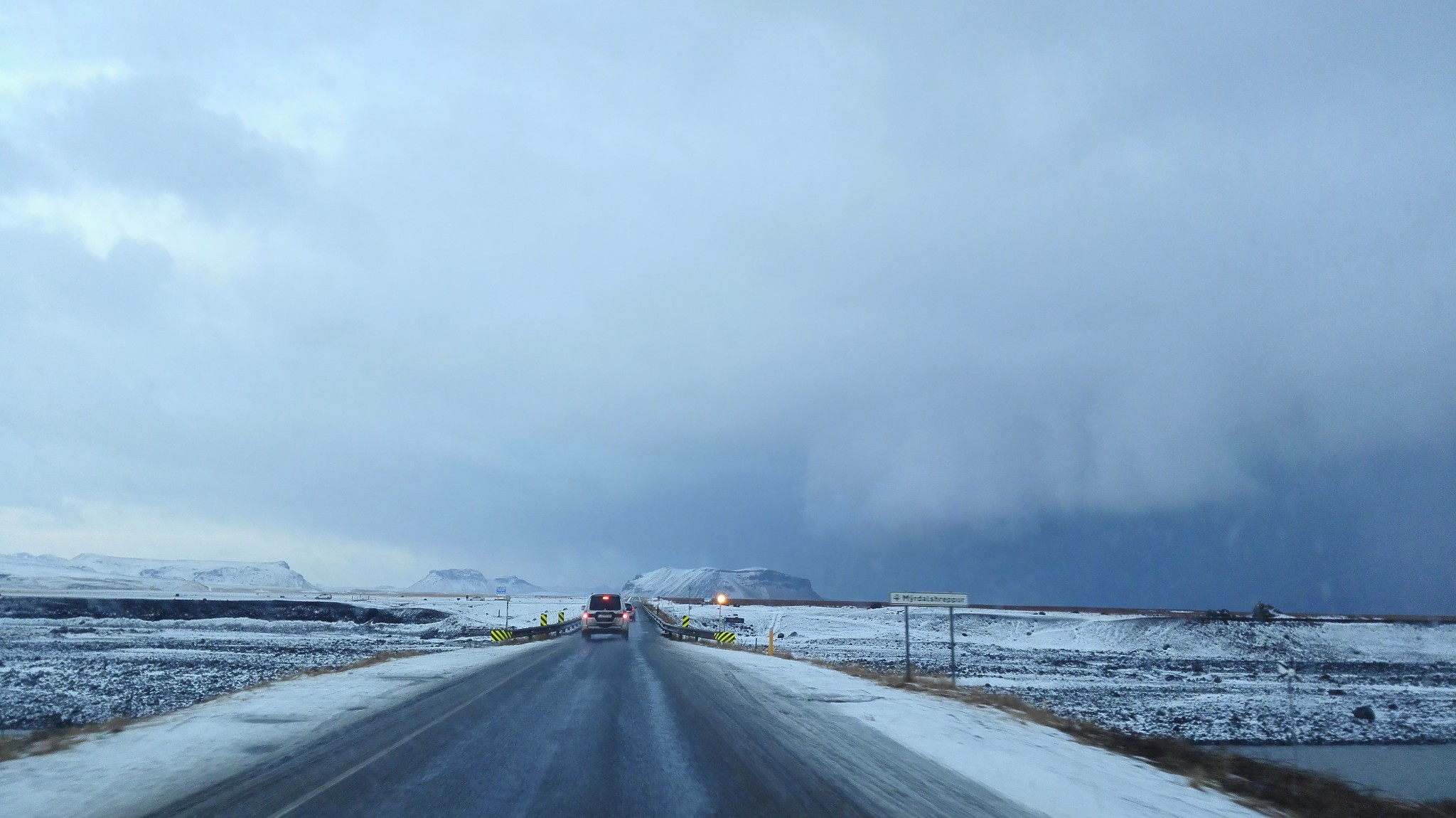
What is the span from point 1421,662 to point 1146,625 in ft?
54.0

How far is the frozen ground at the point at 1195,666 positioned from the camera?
85.7ft

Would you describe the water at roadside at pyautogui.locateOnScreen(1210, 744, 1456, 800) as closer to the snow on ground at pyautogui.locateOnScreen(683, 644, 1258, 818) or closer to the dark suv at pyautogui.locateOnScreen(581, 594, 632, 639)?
the snow on ground at pyautogui.locateOnScreen(683, 644, 1258, 818)

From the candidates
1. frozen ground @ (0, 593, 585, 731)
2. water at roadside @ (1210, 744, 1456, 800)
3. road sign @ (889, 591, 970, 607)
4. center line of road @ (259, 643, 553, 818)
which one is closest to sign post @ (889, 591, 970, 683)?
road sign @ (889, 591, 970, 607)

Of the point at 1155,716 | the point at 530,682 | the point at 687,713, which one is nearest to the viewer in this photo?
the point at 687,713

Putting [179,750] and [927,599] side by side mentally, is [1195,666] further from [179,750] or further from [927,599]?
[179,750]

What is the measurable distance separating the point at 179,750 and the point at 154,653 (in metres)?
32.0

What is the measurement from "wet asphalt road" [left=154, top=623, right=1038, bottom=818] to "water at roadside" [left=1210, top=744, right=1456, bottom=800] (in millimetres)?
12423

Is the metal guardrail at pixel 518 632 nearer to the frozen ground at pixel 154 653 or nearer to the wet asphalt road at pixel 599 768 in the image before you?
the frozen ground at pixel 154 653

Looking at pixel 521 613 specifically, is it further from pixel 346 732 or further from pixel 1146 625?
pixel 346 732

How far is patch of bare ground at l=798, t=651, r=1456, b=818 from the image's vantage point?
393 inches

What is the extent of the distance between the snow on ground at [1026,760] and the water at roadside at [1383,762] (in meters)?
7.84

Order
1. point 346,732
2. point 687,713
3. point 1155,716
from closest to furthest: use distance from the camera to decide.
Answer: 1. point 346,732
2. point 687,713
3. point 1155,716

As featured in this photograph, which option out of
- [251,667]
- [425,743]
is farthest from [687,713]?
[251,667]

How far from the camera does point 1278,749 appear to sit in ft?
72.7
